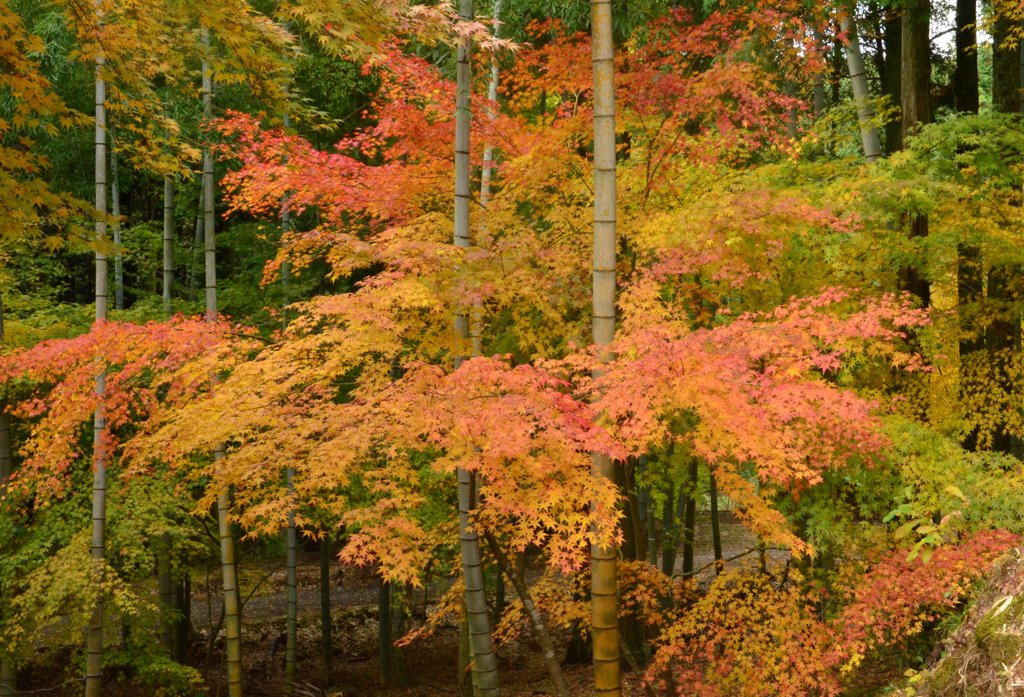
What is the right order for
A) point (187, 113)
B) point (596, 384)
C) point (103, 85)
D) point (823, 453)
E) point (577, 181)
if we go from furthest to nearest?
point (187, 113)
point (103, 85)
point (577, 181)
point (823, 453)
point (596, 384)

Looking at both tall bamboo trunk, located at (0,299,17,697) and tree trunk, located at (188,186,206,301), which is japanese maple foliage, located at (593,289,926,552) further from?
tree trunk, located at (188,186,206,301)

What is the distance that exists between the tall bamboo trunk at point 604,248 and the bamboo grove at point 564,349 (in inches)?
0.9

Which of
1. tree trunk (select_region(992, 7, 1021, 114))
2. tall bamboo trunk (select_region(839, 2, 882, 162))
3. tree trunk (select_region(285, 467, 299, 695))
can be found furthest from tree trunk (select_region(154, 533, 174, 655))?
tree trunk (select_region(992, 7, 1021, 114))

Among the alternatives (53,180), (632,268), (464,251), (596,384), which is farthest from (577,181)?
(53,180)

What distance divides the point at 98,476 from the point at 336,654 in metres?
7.41

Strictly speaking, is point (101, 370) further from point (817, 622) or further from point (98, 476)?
point (817, 622)

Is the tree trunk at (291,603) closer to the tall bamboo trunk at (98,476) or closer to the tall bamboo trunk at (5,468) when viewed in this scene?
the tall bamboo trunk at (98,476)

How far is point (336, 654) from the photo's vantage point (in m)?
15.1

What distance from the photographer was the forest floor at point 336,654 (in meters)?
11.6

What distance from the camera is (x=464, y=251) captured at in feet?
22.7

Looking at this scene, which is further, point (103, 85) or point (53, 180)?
point (53, 180)

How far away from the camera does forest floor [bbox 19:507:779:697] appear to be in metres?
11.6

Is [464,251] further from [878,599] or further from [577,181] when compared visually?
[878,599]

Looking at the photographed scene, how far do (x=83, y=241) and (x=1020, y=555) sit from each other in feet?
18.3
